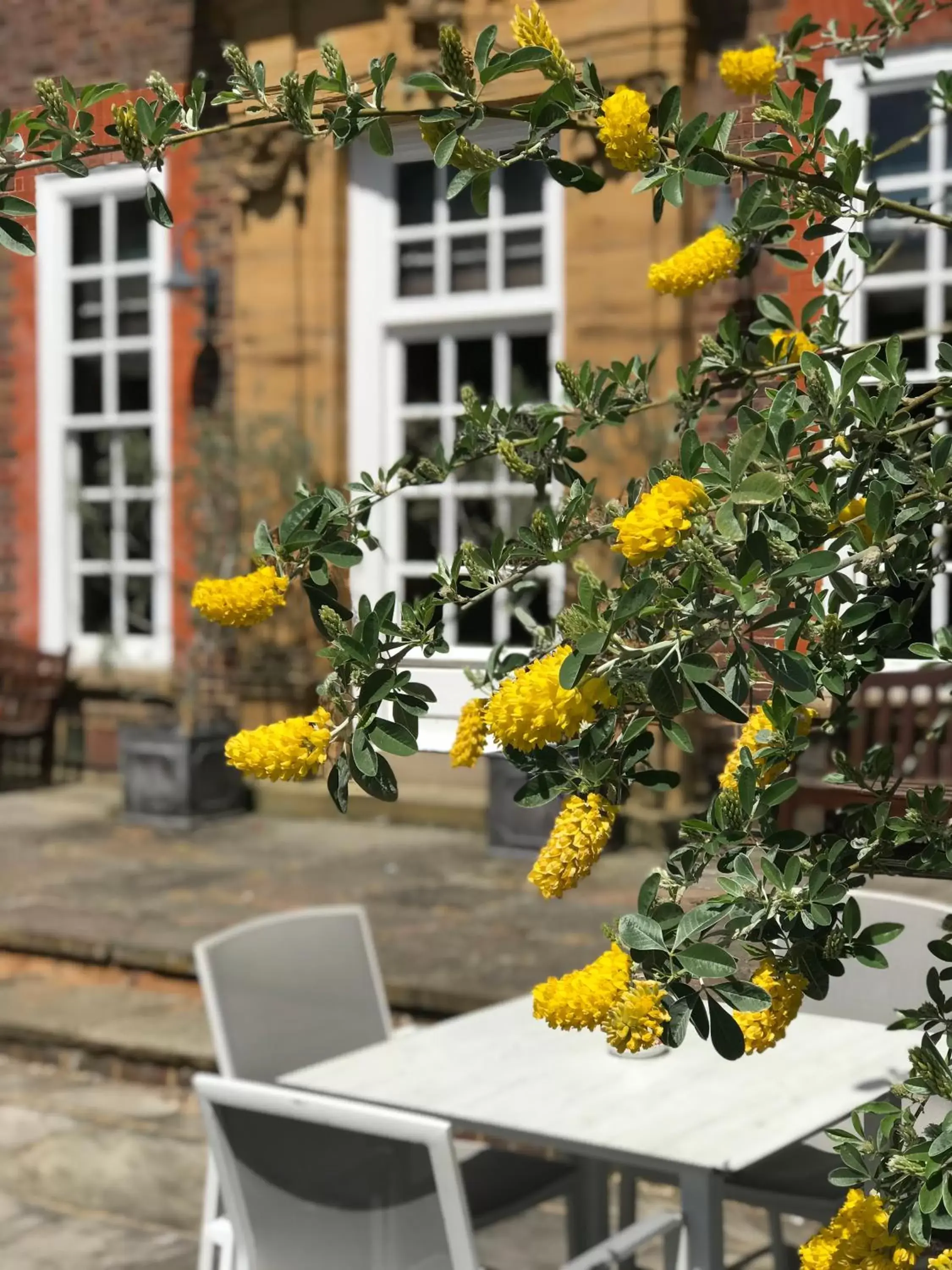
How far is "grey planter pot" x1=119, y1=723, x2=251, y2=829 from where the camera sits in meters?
Answer: 7.71

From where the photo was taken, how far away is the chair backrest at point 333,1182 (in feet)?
7.07

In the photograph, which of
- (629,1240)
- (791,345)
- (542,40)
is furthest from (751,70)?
(629,1240)

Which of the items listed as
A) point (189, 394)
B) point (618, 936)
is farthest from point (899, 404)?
point (189, 394)

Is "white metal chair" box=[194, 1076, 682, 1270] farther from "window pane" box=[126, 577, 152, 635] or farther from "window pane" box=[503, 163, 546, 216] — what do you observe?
"window pane" box=[126, 577, 152, 635]

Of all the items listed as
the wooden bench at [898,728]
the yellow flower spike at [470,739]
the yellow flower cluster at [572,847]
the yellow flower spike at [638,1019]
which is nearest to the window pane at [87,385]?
the wooden bench at [898,728]

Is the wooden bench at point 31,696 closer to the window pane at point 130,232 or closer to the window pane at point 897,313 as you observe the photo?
the window pane at point 130,232

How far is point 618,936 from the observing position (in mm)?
1405

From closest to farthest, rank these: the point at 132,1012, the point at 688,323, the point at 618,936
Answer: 1. the point at 618,936
2. the point at 132,1012
3. the point at 688,323

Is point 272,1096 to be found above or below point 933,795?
below

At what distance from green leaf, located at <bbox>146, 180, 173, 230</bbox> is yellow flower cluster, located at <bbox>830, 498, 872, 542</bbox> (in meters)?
0.65

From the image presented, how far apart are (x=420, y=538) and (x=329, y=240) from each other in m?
1.37

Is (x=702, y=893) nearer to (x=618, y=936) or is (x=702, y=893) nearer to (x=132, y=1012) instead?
(x=618, y=936)

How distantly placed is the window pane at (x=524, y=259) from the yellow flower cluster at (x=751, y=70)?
5.53m

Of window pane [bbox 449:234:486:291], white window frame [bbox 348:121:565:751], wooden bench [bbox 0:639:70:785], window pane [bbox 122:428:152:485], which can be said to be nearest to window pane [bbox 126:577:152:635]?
wooden bench [bbox 0:639:70:785]
